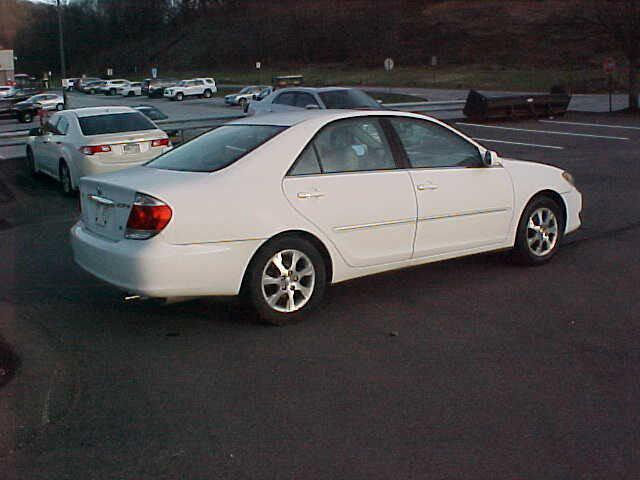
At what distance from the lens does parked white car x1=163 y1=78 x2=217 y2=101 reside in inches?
2771

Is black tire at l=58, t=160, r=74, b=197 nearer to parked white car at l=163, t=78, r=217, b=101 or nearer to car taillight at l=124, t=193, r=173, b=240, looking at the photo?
car taillight at l=124, t=193, r=173, b=240

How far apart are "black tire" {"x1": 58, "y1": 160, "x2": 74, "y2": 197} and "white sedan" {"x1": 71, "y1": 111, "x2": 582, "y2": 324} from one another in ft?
23.7

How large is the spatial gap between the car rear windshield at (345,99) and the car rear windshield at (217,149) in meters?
13.0

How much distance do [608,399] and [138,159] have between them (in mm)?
10309

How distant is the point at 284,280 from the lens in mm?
6172

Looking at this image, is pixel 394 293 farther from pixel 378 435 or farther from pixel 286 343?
pixel 378 435

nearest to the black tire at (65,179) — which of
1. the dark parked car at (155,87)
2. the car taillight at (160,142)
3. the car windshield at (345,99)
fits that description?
the car taillight at (160,142)

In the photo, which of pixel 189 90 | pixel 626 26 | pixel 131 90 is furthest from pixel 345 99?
pixel 131 90

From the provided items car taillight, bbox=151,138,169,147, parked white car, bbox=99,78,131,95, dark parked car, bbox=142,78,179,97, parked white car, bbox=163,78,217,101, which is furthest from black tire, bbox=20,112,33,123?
parked white car, bbox=99,78,131,95

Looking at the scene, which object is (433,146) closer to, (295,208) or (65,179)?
(295,208)

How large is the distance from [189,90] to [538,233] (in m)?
66.2

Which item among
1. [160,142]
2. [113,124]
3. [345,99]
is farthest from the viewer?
[345,99]

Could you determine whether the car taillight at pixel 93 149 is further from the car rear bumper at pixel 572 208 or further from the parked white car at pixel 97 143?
the car rear bumper at pixel 572 208

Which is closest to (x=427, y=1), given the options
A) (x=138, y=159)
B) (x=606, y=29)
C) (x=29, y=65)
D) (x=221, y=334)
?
(x=29, y=65)
